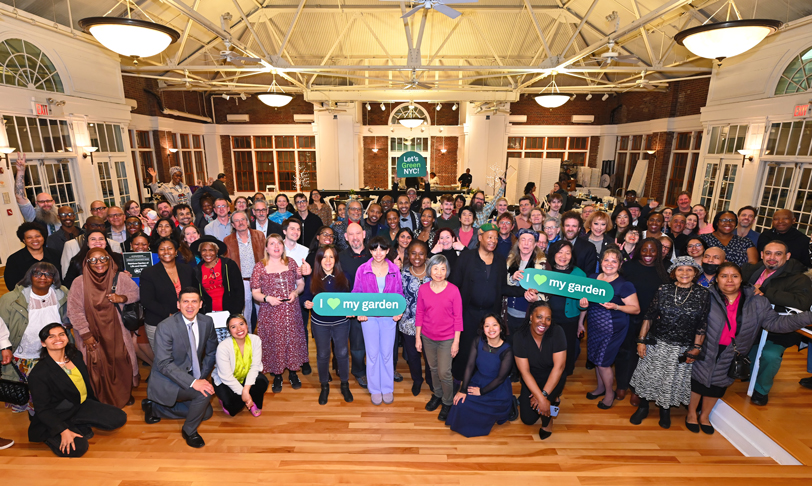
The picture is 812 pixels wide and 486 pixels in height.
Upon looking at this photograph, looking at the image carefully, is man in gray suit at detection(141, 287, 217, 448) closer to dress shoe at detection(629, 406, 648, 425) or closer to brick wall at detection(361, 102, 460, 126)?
dress shoe at detection(629, 406, 648, 425)

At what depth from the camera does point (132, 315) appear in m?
3.79

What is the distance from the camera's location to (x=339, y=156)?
16562 millimetres

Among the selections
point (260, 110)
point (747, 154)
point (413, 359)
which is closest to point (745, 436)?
point (413, 359)

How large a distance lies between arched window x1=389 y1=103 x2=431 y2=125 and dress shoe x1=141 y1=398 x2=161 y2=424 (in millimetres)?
16060

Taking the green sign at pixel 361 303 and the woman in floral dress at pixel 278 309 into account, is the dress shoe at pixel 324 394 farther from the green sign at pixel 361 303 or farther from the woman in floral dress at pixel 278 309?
the green sign at pixel 361 303

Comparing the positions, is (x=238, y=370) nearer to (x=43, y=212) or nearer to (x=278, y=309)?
(x=278, y=309)

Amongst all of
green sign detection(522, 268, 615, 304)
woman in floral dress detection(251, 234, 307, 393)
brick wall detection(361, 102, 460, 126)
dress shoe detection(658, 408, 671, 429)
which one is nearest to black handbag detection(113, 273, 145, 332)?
woman in floral dress detection(251, 234, 307, 393)

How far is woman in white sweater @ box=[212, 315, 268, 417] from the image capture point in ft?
11.6

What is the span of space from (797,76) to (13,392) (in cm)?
1272

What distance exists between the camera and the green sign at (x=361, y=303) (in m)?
3.53

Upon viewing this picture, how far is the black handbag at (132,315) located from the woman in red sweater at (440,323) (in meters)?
2.76

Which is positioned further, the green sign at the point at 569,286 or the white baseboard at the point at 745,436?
the green sign at the point at 569,286

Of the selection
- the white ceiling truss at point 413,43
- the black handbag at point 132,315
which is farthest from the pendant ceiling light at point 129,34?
the white ceiling truss at point 413,43

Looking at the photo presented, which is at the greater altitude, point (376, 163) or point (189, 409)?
point (376, 163)
